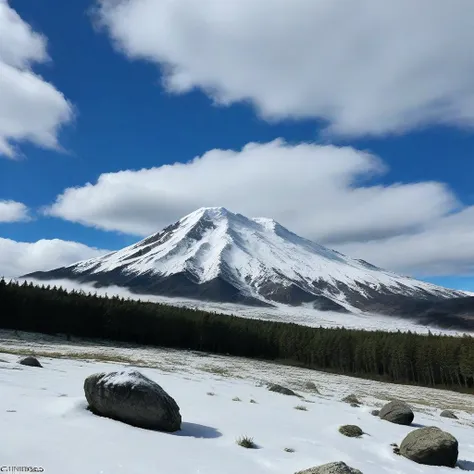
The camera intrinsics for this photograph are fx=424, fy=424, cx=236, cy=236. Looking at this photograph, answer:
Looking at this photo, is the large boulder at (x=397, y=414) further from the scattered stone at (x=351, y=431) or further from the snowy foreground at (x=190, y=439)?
the scattered stone at (x=351, y=431)

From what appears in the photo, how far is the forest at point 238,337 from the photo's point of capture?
9538cm

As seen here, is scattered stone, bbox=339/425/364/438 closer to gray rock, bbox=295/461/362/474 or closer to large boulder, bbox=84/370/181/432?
gray rock, bbox=295/461/362/474

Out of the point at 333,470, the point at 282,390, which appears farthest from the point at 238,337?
the point at 333,470

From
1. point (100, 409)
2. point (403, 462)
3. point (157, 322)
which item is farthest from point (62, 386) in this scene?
point (157, 322)

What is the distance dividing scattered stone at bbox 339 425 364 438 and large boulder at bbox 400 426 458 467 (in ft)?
6.09

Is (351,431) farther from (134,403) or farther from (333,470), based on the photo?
(134,403)

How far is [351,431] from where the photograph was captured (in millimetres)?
14195

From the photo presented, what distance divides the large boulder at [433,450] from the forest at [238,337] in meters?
93.6

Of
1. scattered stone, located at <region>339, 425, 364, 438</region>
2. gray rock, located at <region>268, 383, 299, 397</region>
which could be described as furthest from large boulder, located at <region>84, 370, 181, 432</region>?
gray rock, located at <region>268, 383, 299, 397</region>

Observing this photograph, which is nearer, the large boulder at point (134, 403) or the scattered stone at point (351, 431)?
the large boulder at point (134, 403)

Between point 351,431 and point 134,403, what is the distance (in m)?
7.31

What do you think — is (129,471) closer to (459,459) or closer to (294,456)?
(294,456)

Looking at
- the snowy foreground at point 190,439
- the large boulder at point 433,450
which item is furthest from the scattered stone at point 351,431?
the large boulder at point 433,450

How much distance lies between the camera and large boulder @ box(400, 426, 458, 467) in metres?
11.9
